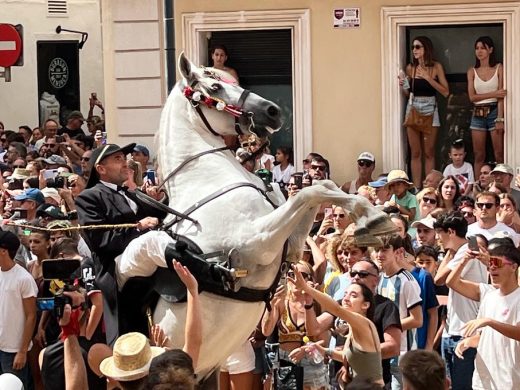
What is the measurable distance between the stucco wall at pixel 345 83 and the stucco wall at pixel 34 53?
1327 cm

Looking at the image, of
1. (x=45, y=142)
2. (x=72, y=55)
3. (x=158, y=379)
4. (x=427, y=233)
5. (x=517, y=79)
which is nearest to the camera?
(x=158, y=379)

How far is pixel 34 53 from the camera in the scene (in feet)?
107

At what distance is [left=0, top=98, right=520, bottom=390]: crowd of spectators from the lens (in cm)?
1027

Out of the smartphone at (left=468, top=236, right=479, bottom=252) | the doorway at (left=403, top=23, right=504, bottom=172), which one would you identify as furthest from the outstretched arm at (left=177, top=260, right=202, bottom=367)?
the doorway at (left=403, top=23, right=504, bottom=172)

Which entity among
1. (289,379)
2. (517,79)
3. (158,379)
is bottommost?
(289,379)

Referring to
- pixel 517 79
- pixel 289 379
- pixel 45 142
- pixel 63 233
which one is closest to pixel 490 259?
pixel 289 379

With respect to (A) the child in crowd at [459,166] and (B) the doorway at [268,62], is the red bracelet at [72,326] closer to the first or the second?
(A) the child in crowd at [459,166]

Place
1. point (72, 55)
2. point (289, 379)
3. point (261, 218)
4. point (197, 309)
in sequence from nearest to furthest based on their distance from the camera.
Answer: point (197, 309) → point (261, 218) → point (289, 379) → point (72, 55)

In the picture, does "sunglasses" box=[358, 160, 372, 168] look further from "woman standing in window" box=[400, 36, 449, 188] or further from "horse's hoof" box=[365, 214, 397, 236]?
"horse's hoof" box=[365, 214, 397, 236]

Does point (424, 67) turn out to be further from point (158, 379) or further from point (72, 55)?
point (72, 55)

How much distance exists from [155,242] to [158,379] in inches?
109

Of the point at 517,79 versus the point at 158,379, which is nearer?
the point at 158,379

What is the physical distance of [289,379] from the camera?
1197cm

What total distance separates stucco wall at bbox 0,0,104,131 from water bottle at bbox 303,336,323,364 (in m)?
20.8
